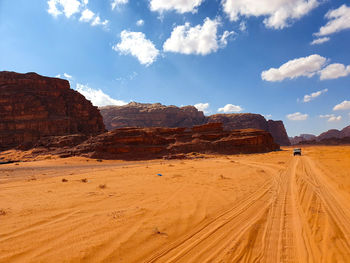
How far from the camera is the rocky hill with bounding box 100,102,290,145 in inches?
4409

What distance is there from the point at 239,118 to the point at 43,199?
12126 cm

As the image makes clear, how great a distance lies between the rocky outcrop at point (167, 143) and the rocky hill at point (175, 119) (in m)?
67.5

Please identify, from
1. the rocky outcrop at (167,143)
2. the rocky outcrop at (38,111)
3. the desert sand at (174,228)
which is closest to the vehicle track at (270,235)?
the desert sand at (174,228)

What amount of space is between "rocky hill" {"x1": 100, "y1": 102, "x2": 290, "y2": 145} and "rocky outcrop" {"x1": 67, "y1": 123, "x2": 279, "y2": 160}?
67.5 m

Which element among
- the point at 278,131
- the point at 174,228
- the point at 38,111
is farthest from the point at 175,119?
the point at 174,228

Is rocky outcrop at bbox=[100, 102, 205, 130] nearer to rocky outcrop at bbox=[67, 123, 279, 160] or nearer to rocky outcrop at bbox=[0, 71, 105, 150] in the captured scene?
rocky outcrop at bbox=[0, 71, 105, 150]

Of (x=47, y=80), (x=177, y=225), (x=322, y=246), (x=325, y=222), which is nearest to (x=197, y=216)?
(x=177, y=225)

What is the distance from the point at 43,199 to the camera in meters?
5.77

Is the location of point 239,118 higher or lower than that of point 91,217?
higher

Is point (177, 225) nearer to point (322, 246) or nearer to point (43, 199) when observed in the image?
point (322, 246)

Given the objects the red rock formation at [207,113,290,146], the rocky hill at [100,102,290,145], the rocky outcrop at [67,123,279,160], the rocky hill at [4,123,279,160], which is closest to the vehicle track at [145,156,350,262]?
the rocky hill at [4,123,279,160]

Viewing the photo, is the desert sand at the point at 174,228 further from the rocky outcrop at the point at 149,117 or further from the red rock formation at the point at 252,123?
the red rock formation at the point at 252,123

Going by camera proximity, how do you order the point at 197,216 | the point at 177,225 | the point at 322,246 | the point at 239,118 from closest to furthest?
1. the point at 322,246
2. the point at 177,225
3. the point at 197,216
4. the point at 239,118

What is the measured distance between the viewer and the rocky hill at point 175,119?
112000 millimetres
